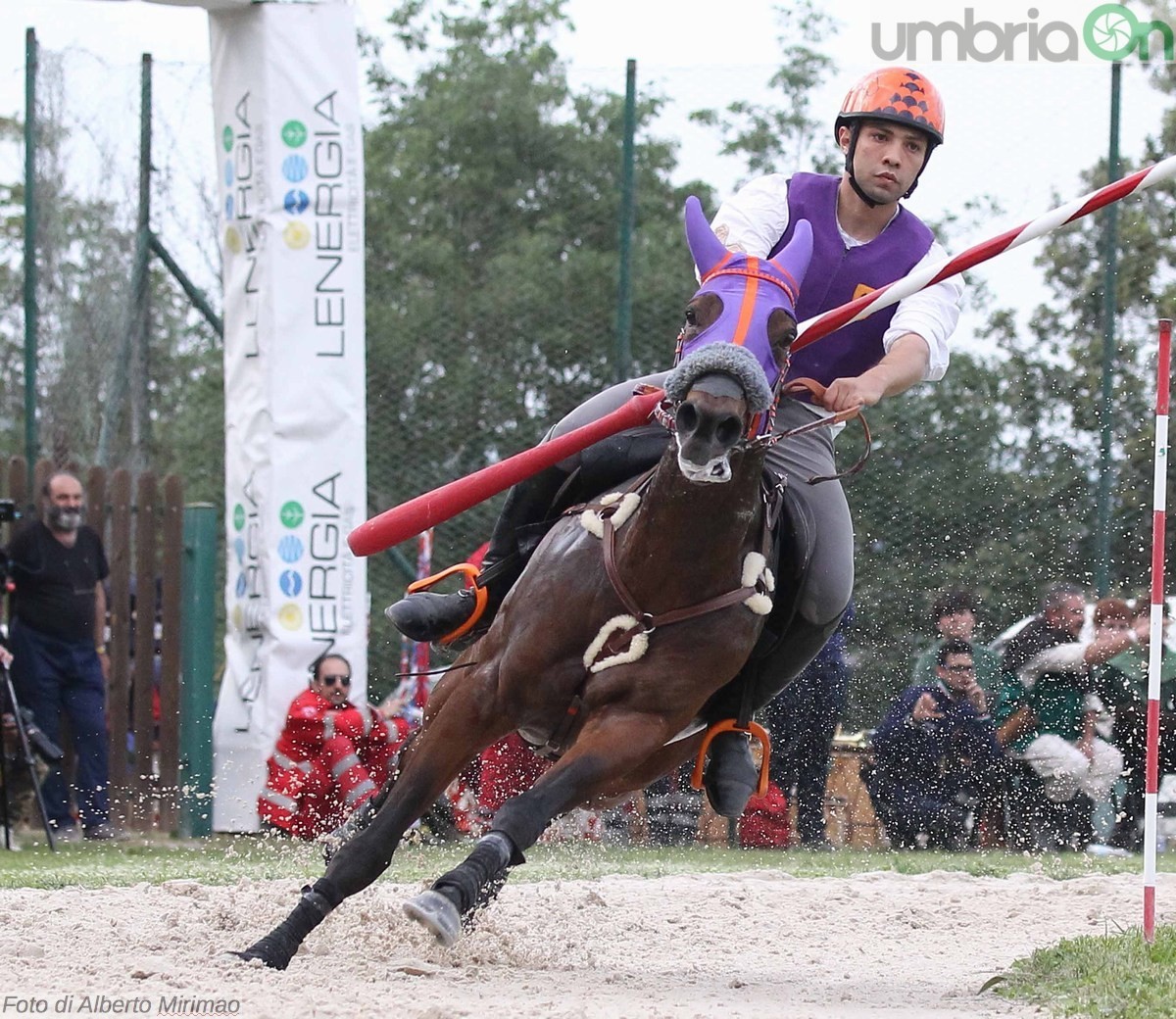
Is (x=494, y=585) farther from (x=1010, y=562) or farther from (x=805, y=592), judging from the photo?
(x=1010, y=562)

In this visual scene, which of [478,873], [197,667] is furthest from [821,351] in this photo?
[197,667]

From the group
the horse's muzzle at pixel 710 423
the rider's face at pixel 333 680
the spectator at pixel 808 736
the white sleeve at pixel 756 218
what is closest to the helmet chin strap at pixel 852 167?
the white sleeve at pixel 756 218

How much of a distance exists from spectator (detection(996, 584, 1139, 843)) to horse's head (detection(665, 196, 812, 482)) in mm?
5114

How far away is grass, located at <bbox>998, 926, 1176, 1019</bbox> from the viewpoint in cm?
449

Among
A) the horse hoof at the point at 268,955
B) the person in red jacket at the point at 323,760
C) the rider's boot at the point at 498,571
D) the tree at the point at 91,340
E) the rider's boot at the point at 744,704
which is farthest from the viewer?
the tree at the point at 91,340

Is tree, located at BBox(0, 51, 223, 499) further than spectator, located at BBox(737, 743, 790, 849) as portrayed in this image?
Yes

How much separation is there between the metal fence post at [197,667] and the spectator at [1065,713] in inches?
183

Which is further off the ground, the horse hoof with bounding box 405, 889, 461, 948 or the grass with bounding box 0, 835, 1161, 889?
the horse hoof with bounding box 405, 889, 461, 948

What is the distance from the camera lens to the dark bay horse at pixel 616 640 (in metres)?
4.78

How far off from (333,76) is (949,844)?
570 centimetres

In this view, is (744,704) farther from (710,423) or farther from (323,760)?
(323,760)

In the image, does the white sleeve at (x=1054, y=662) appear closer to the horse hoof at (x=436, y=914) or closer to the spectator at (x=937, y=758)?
the spectator at (x=937, y=758)

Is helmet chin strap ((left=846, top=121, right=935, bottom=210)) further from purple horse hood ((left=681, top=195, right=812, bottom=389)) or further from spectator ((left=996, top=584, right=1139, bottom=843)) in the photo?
spectator ((left=996, top=584, right=1139, bottom=843))

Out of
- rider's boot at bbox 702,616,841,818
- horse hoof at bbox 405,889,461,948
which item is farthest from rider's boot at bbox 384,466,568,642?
horse hoof at bbox 405,889,461,948
